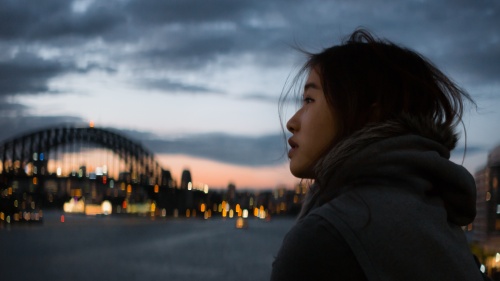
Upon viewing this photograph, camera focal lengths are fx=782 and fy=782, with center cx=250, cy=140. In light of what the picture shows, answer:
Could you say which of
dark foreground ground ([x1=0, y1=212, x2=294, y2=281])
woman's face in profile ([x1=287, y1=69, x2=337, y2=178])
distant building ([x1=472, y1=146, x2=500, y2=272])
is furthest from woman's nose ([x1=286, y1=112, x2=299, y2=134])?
dark foreground ground ([x1=0, y1=212, x2=294, y2=281])

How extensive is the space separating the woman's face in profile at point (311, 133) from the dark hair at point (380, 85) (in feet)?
0.07

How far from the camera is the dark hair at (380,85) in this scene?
178 centimetres

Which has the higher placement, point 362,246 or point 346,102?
point 346,102

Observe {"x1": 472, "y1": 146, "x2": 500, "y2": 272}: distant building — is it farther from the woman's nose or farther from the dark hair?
the woman's nose

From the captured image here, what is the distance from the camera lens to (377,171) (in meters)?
1.60

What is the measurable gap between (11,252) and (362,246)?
9585 cm

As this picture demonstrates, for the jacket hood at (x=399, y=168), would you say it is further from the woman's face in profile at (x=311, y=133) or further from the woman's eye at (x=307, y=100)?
the woman's eye at (x=307, y=100)

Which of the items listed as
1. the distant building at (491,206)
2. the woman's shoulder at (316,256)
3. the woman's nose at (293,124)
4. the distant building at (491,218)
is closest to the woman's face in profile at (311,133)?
the woman's nose at (293,124)

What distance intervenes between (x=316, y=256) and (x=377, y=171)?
262 mm

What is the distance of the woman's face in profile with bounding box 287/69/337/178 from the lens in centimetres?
178

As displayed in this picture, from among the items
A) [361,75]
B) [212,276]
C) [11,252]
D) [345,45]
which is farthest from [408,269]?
[11,252]

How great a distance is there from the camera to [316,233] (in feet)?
4.77

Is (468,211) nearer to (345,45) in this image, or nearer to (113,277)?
(345,45)

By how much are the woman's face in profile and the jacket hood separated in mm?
59
